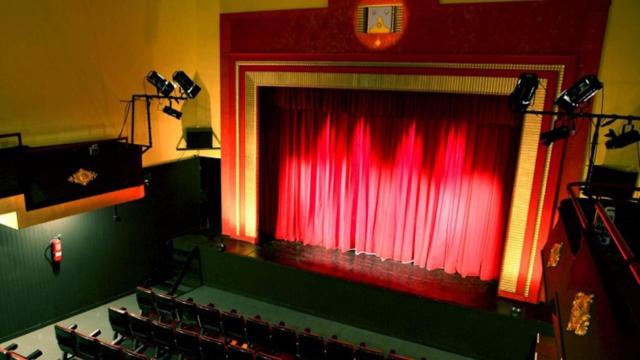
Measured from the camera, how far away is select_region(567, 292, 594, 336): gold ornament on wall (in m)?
2.80

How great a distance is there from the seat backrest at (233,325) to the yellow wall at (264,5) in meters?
5.62

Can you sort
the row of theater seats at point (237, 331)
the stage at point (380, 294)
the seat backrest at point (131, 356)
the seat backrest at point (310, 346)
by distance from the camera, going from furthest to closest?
the stage at point (380, 294) → the seat backrest at point (310, 346) → the row of theater seats at point (237, 331) → the seat backrest at point (131, 356)

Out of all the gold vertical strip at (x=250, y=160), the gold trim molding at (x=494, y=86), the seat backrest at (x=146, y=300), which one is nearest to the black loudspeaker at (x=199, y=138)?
the gold vertical strip at (x=250, y=160)

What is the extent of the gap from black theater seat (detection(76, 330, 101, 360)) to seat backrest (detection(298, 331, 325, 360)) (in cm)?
273

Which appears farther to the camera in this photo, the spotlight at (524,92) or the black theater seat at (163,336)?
the black theater seat at (163,336)

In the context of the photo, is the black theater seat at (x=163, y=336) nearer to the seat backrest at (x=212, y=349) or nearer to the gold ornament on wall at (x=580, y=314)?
the seat backrest at (x=212, y=349)

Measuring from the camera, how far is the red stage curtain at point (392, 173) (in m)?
8.10

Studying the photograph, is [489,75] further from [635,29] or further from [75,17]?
[75,17]

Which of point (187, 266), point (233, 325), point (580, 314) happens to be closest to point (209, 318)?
point (233, 325)

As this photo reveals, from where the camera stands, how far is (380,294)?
7754mm

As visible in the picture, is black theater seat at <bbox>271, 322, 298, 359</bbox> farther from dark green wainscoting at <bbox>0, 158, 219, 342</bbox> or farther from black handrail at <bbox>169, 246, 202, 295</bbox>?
dark green wainscoting at <bbox>0, 158, 219, 342</bbox>

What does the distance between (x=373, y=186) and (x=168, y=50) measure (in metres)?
5.04

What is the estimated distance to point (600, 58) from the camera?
6.55 metres

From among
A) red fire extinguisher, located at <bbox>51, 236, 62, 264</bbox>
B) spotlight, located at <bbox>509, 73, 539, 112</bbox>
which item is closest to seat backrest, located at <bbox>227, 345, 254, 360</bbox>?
red fire extinguisher, located at <bbox>51, 236, 62, 264</bbox>
